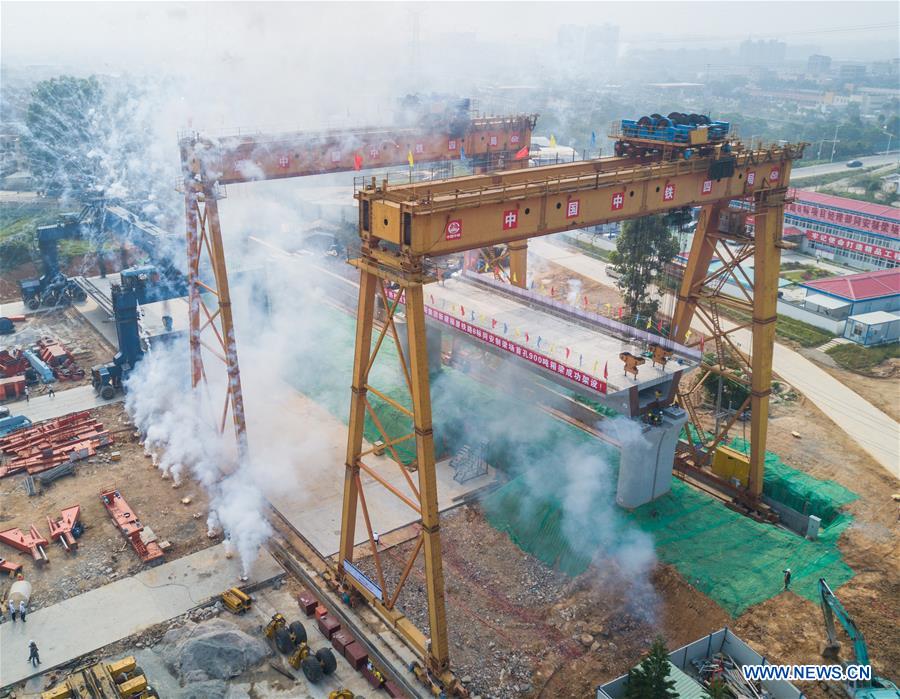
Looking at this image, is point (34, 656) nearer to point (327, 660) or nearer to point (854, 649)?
point (327, 660)

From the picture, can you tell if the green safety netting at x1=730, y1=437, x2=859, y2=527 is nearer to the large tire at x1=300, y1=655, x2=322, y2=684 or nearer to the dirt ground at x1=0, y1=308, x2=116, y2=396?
the large tire at x1=300, y1=655, x2=322, y2=684

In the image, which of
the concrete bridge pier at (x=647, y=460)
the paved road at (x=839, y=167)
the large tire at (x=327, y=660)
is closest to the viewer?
the large tire at (x=327, y=660)

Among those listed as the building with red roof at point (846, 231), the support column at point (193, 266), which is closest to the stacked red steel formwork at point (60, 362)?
the support column at point (193, 266)

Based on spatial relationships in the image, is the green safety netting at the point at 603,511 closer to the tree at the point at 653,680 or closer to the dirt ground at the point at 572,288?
the tree at the point at 653,680

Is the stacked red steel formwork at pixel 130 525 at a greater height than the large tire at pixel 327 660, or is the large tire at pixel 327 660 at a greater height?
the large tire at pixel 327 660

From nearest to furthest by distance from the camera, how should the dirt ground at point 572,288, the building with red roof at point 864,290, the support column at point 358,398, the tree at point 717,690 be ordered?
the tree at point 717,690 < the support column at point 358,398 < the building with red roof at point 864,290 < the dirt ground at point 572,288

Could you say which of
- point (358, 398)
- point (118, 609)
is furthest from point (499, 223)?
point (118, 609)
